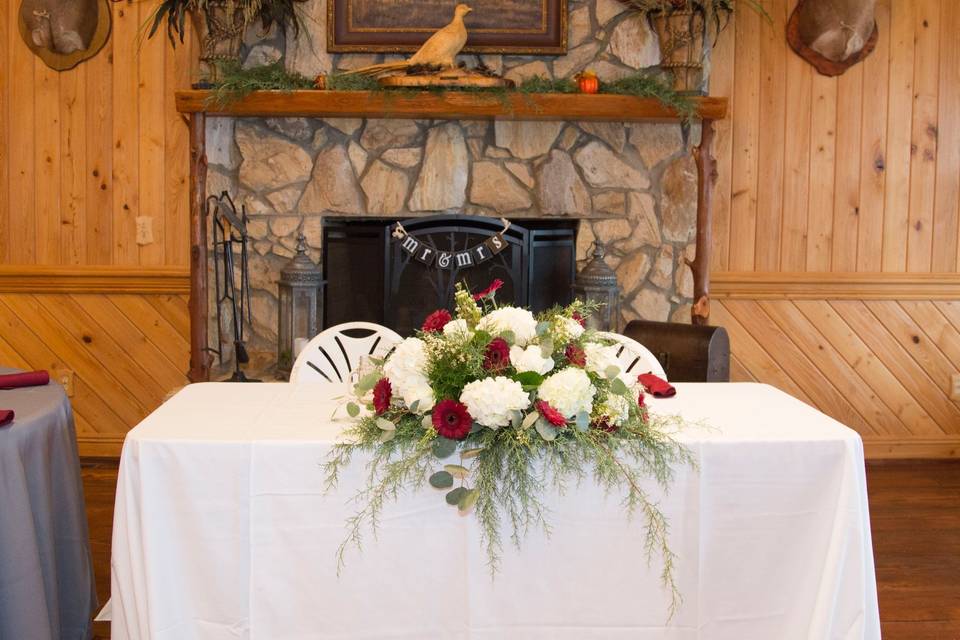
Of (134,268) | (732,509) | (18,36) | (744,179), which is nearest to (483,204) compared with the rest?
(744,179)

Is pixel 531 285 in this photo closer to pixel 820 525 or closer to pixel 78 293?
pixel 78 293

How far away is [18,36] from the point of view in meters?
4.55

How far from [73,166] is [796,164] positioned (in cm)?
320

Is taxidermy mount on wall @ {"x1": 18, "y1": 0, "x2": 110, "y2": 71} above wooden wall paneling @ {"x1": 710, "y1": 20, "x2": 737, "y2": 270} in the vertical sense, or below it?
above

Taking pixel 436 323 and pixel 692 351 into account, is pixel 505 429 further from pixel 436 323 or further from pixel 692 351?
pixel 692 351

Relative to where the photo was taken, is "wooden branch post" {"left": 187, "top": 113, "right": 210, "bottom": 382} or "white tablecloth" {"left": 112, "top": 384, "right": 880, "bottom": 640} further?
"wooden branch post" {"left": 187, "top": 113, "right": 210, "bottom": 382}

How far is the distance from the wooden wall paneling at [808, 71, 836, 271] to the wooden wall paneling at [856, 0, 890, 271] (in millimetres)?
128

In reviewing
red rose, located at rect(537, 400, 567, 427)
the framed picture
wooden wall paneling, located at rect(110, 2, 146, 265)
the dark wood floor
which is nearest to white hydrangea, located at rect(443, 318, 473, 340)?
red rose, located at rect(537, 400, 567, 427)

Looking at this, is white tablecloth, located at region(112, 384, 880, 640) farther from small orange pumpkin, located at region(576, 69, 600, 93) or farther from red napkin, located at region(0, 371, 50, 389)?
small orange pumpkin, located at region(576, 69, 600, 93)

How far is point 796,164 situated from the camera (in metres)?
4.74

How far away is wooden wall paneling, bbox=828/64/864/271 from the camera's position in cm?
473

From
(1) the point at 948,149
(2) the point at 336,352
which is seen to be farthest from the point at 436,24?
(1) the point at 948,149

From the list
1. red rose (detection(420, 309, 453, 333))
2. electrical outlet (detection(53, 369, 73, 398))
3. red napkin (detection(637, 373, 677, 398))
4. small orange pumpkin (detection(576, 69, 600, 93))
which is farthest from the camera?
electrical outlet (detection(53, 369, 73, 398))

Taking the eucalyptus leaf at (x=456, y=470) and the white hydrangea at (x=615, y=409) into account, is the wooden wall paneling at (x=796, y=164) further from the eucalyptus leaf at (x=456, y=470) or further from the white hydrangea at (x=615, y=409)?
the eucalyptus leaf at (x=456, y=470)
